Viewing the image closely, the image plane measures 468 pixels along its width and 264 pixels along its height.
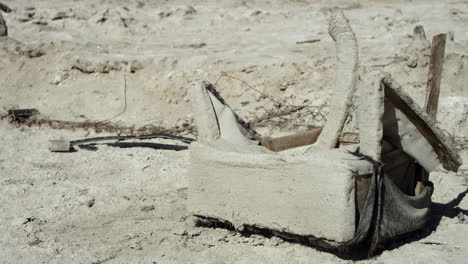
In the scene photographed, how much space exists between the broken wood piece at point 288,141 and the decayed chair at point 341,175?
2.21 feet

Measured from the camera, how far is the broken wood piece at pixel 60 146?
7609mm

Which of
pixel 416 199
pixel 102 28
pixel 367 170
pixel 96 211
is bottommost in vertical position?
pixel 96 211

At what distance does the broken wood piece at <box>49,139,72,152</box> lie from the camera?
761 centimetres

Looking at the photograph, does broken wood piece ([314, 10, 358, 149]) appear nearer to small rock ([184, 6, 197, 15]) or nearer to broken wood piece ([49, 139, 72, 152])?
broken wood piece ([49, 139, 72, 152])

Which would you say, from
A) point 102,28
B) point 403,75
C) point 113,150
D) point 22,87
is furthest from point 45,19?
point 403,75

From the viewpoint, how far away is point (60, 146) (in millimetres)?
7613

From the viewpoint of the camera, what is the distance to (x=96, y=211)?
19.0 ft

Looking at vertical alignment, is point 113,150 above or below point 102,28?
below

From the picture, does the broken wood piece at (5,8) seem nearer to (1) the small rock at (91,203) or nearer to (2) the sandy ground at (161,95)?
(2) the sandy ground at (161,95)

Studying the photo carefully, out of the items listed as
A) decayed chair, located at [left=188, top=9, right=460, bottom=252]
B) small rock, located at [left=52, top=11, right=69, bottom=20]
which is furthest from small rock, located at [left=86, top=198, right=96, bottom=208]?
small rock, located at [left=52, top=11, right=69, bottom=20]

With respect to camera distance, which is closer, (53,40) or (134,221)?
(134,221)

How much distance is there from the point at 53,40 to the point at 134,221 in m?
6.28

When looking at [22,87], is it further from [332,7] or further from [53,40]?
[332,7]

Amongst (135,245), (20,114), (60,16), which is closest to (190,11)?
(60,16)
